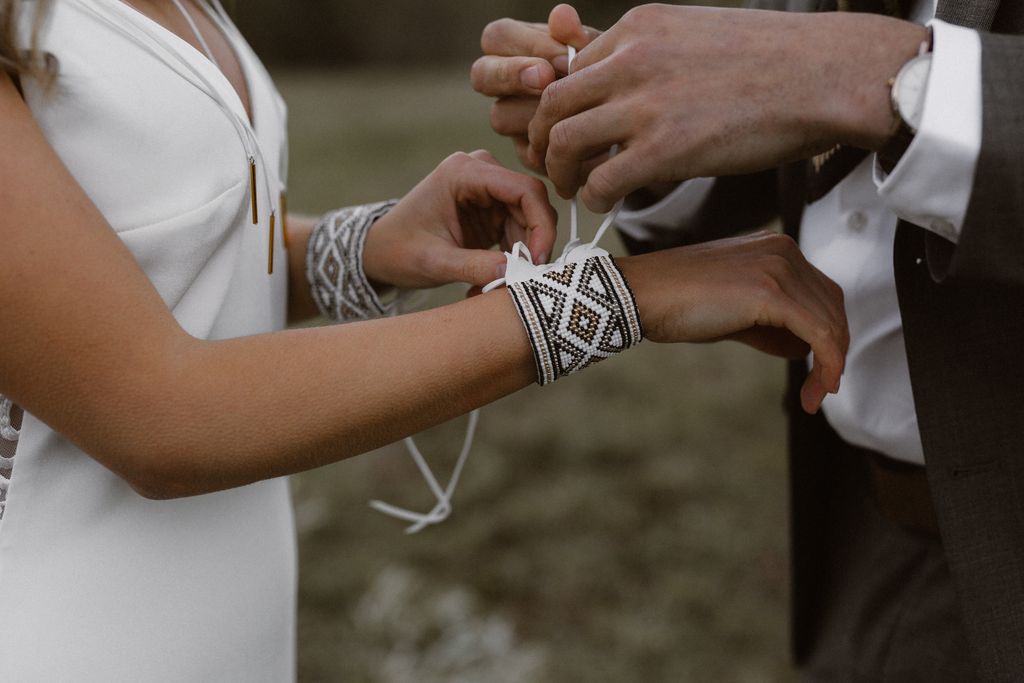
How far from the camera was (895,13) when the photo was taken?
65.3 inches

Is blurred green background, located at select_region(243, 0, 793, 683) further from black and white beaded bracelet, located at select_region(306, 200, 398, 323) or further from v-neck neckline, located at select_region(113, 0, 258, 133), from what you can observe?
v-neck neckline, located at select_region(113, 0, 258, 133)

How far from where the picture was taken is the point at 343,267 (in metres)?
1.82

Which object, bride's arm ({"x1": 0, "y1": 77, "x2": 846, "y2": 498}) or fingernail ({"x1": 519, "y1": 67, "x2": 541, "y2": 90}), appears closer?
bride's arm ({"x1": 0, "y1": 77, "x2": 846, "y2": 498})

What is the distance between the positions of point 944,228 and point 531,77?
654mm

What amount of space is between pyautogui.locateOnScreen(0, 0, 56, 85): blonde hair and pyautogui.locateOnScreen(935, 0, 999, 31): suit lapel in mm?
1204

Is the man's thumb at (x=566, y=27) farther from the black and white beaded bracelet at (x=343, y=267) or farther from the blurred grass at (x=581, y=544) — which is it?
the blurred grass at (x=581, y=544)

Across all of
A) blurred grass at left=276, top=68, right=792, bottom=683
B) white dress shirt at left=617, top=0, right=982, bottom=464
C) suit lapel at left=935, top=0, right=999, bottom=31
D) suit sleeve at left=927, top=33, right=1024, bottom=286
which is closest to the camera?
suit sleeve at left=927, top=33, right=1024, bottom=286

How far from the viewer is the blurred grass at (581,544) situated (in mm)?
3521

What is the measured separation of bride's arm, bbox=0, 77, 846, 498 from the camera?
1.14 metres

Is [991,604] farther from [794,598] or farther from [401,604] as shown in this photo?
[401,604]

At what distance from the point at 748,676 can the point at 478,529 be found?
1249mm

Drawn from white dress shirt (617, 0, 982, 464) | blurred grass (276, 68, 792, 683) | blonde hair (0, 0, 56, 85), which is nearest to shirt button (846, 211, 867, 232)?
white dress shirt (617, 0, 982, 464)

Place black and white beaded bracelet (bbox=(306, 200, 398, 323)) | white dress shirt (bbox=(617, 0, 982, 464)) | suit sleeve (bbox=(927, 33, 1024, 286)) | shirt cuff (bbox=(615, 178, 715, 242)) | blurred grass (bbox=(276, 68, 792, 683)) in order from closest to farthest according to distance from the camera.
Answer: suit sleeve (bbox=(927, 33, 1024, 286))
white dress shirt (bbox=(617, 0, 982, 464))
black and white beaded bracelet (bbox=(306, 200, 398, 323))
shirt cuff (bbox=(615, 178, 715, 242))
blurred grass (bbox=(276, 68, 792, 683))

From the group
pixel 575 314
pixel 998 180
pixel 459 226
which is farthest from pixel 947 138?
pixel 459 226
